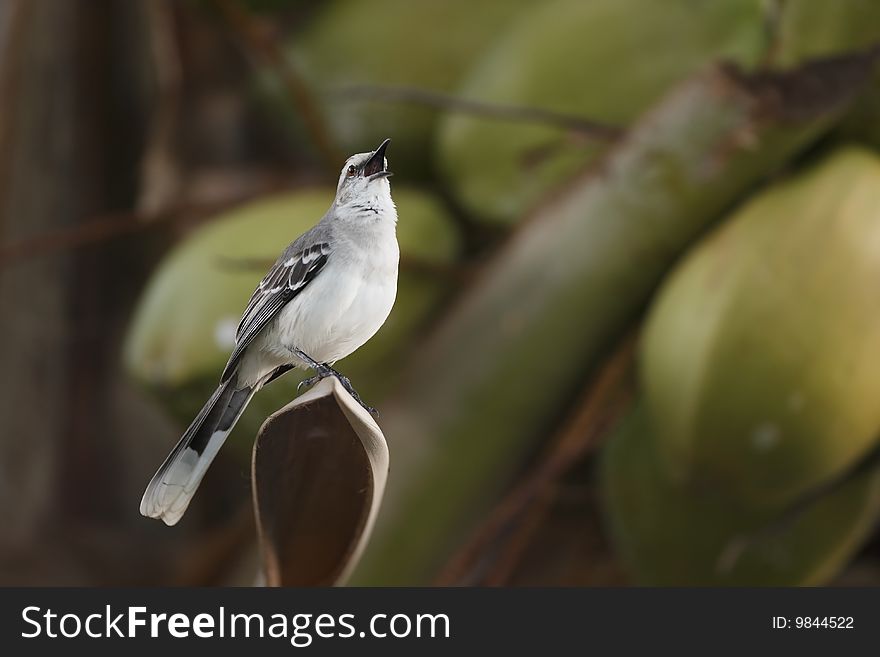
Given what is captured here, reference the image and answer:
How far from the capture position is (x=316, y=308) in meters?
0.32

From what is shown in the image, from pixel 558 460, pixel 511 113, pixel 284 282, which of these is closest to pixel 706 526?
pixel 558 460

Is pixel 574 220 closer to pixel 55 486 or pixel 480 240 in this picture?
pixel 480 240

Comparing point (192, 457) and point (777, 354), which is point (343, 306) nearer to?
point (192, 457)

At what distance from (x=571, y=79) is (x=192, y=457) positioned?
1.42 feet

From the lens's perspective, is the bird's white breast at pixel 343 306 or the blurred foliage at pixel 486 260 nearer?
the bird's white breast at pixel 343 306

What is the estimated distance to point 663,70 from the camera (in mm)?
671

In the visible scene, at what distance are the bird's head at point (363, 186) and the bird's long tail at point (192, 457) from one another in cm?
6

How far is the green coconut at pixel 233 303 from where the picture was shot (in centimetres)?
54

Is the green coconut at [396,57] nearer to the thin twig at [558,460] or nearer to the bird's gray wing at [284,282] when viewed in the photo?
the thin twig at [558,460]

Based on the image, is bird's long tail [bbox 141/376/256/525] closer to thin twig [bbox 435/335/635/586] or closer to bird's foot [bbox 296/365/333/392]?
bird's foot [bbox 296/365/333/392]

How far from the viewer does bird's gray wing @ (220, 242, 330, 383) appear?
0.33m

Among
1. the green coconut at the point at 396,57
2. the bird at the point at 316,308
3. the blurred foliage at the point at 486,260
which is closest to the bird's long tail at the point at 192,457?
the bird at the point at 316,308

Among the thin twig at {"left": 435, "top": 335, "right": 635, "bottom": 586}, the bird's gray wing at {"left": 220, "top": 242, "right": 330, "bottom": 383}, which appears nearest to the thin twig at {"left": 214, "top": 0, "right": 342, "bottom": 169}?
the thin twig at {"left": 435, "top": 335, "right": 635, "bottom": 586}

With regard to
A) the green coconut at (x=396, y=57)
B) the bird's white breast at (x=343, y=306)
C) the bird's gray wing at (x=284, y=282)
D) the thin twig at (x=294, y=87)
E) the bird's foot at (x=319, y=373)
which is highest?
the green coconut at (x=396, y=57)
